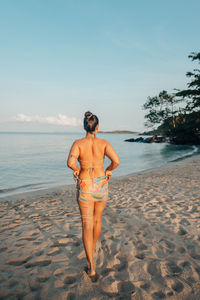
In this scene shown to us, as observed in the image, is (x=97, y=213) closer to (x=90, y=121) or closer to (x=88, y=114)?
(x=90, y=121)

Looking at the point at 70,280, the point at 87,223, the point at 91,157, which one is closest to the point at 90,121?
the point at 91,157

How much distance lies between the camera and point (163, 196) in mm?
7613

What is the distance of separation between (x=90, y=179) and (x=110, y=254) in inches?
66.5

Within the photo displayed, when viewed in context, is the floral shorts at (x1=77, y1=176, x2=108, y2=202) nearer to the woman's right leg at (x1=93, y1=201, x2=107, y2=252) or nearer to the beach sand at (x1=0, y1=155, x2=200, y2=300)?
the woman's right leg at (x1=93, y1=201, x2=107, y2=252)

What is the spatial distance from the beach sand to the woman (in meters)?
0.40

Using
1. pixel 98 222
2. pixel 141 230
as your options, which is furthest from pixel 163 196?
pixel 98 222

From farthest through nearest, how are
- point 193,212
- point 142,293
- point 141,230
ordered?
point 193,212 → point 141,230 → point 142,293

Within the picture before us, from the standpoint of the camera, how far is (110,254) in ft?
12.2

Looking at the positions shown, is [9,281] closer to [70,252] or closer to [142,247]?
[70,252]

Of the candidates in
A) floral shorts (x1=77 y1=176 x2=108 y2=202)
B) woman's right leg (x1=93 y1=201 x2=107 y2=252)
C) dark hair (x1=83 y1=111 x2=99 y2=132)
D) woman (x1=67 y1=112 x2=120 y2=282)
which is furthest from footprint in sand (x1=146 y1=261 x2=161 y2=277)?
dark hair (x1=83 y1=111 x2=99 y2=132)

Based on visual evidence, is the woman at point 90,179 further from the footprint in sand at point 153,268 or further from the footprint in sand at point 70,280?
the footprint in sand at point 153,268

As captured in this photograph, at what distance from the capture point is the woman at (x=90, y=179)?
9.84 ft

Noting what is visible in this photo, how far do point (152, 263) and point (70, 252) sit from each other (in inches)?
60.1

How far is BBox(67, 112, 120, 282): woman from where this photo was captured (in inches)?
118
